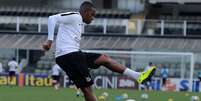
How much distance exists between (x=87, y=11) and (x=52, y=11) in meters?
33.2

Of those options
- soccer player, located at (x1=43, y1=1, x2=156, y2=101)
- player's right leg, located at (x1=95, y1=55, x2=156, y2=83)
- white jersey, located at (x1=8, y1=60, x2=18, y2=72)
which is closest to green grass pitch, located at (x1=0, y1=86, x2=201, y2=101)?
soccer player, located at (x1=43, y1=1, x2=156, y2=101)

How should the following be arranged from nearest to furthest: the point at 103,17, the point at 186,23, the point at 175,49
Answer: the point at 175,49
the point at 186,23
the point at 103,17

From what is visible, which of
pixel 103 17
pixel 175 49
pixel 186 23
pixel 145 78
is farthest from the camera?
pixel 103 17

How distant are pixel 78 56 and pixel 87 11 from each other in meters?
0.80

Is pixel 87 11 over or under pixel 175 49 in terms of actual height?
over

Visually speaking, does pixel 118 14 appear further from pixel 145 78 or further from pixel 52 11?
pixel 145 78

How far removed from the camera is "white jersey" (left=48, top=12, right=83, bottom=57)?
11227mm

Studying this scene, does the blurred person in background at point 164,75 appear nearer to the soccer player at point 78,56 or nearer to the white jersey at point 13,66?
the white jersey at point 13,66

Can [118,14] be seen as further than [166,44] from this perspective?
Yes

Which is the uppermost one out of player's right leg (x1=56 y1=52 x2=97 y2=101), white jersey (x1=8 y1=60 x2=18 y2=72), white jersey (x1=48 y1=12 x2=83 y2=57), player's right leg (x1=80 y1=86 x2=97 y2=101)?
white jersey (x1=48 y1=12 x2=83 y2=57)

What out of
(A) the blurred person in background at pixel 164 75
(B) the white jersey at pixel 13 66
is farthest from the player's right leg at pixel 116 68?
(B) the white jersey at pixel 13 66

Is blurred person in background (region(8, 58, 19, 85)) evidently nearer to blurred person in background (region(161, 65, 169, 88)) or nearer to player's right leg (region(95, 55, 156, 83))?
blurred person in background (region(161, 65, 169, 88))

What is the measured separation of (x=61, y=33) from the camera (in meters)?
11.4

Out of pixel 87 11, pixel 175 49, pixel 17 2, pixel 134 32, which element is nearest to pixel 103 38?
Answer: pixel 134 32
